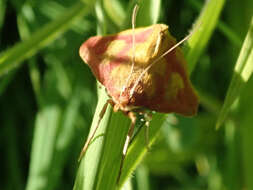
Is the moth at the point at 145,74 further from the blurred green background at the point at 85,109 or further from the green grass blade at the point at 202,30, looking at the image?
the blurred green background at the point at 85,109

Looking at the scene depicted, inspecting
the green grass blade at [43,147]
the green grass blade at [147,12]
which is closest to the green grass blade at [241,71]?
the green grass blade at [147,12]

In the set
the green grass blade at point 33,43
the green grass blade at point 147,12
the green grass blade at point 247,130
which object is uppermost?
the green grass blade at point 147,12

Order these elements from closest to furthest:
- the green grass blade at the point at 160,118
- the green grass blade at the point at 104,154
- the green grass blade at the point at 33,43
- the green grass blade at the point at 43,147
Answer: the green grass blade at the point at 104,154 → the green grass blade at the point at 160,118 → the green grass blade at the point at 33,43 → the green grass blade at the point at 43,147

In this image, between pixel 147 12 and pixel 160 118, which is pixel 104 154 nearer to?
pixel 160 118

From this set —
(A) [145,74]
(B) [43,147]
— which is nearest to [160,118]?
(A) [145,74]

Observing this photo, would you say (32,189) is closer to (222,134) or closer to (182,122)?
(182,122)

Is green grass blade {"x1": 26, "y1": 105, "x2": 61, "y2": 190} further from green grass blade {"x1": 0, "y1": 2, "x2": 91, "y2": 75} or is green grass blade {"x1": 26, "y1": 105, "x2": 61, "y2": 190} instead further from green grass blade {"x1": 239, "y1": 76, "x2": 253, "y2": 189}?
green grass blade {"x1": 239, "y1": 76, "x2": 253, "y2": 189}
